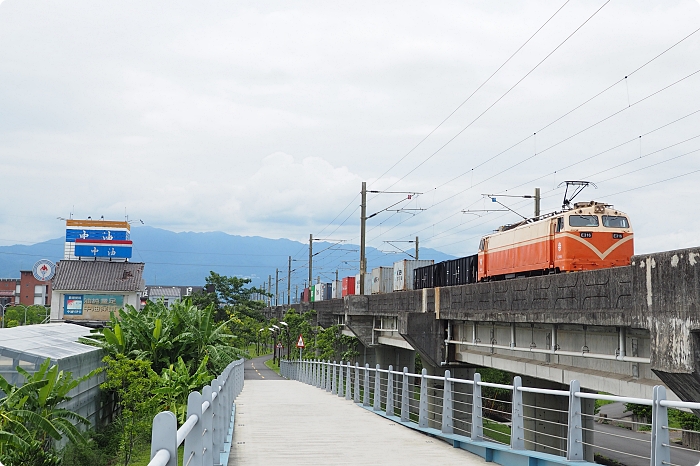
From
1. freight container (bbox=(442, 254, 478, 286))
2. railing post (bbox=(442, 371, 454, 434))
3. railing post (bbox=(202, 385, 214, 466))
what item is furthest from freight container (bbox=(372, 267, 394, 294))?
railing post (bbox=(202, 385, 214, 466))

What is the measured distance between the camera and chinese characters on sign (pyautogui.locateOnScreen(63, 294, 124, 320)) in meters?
67.6

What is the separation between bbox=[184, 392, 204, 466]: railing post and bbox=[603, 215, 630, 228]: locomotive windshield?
62.6 ft

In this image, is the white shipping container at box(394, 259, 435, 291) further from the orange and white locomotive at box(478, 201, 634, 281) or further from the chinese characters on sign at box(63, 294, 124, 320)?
the chinese characters on sign at box(63, 294, 124, 320)

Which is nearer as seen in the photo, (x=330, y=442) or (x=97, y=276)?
(x=330, y=442)

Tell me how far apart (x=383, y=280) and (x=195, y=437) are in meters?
48.9

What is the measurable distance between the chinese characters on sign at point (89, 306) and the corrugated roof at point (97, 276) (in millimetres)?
836

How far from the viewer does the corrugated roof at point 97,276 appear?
225ft

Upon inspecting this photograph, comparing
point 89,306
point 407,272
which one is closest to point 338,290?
point 89,306

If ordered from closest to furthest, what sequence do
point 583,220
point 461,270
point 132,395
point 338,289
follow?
point 132,395 < point 583,220 < point 461,270 < point 338,289

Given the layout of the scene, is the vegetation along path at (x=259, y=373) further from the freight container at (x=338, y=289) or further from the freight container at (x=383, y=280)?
the freight container at (x=383, y=280)

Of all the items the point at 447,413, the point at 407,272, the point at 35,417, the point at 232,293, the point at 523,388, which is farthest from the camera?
the point at 232,293

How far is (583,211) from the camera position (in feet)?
74.1

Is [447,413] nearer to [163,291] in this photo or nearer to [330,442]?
[330,442]

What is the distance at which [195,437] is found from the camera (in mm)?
5738
